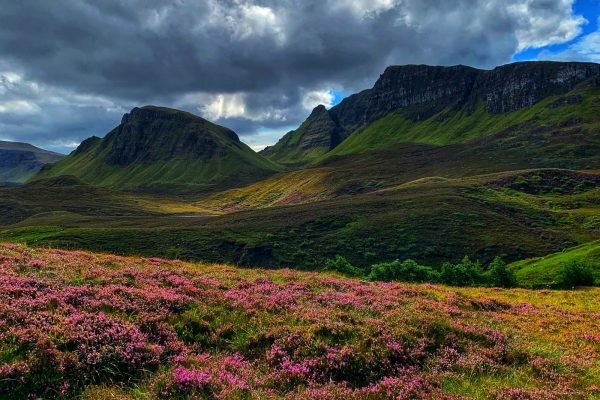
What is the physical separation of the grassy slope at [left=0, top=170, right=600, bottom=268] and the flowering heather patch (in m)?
64.0

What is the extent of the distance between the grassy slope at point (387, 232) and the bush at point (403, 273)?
1181 inches

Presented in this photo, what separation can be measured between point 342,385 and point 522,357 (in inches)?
266

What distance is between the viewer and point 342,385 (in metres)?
10.6

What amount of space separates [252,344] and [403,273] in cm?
3801

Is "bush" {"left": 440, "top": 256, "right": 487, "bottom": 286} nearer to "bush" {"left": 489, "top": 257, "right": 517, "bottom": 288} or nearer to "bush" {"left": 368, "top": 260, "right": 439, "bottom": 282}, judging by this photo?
"bush" {"left": 368, "top": 260, "right": 439, "bottom": 282}

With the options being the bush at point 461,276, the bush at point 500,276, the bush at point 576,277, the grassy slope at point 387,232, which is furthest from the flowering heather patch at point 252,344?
the grassy slope at point 387,232

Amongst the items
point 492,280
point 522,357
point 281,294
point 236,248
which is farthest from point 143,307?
point 236,248

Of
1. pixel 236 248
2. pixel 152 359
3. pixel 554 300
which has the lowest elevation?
pixel 236 248

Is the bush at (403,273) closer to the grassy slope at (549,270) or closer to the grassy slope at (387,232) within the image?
the grassy slope at (549,270)

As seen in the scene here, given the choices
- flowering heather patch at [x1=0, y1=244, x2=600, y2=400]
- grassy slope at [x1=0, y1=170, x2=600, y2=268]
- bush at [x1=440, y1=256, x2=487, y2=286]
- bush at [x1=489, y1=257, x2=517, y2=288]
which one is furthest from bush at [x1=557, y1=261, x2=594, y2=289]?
grassy slope at [x1=0, y1=170, x2=600, y2=268]

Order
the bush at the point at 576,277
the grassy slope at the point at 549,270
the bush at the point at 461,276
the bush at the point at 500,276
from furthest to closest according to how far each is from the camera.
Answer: the grassy slope at the point at 549,270 → the bush at the point at 461,276 → the bush at the point at 500,276 → the bush at the point at 576,277

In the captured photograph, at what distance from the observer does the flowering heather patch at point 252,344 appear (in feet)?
32.5

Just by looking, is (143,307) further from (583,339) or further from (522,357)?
(583,339)

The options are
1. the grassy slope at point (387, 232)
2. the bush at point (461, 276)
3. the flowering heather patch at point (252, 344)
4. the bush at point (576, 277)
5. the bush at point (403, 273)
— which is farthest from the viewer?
the grassy slope at point (387, 232)
